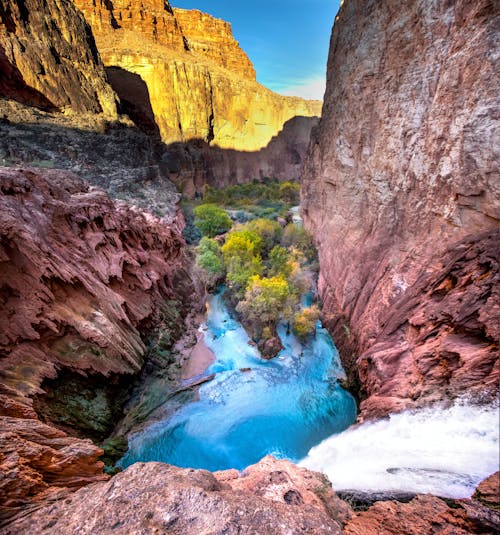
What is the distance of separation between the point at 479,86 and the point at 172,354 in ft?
57.9

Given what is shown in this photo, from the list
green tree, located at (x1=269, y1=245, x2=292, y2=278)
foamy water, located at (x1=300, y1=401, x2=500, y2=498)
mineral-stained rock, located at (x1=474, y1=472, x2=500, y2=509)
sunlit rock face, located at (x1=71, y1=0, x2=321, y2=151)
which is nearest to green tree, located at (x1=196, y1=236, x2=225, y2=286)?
green tree, located at (x1=269, y1=245, x2=292, y2=278)

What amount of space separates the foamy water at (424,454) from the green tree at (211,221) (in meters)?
23.8

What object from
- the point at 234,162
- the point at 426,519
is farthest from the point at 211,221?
the point at 234,162

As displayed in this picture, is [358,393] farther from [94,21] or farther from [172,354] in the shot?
[94,21]

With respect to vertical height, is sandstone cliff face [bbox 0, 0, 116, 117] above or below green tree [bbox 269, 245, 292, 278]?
above

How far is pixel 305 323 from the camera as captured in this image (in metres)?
17.4

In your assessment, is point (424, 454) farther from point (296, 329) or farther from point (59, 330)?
point (59, 330)

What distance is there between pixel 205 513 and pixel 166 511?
0.58 metres

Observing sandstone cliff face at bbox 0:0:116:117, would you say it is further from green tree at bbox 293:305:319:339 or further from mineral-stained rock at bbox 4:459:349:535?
mineral-stained rock at bbox 4:459:349:535

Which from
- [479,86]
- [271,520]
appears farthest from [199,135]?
[271,520]

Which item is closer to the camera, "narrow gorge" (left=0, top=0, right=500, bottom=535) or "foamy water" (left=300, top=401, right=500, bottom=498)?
"narrow gorge" (left=0, top=0, right=500, bottom=535)

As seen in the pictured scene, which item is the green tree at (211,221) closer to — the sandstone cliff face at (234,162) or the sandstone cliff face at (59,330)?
the sandstone cliff face at (59,330)

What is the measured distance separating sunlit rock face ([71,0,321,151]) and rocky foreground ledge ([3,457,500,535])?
1956 inches

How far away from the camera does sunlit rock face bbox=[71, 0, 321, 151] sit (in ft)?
149
